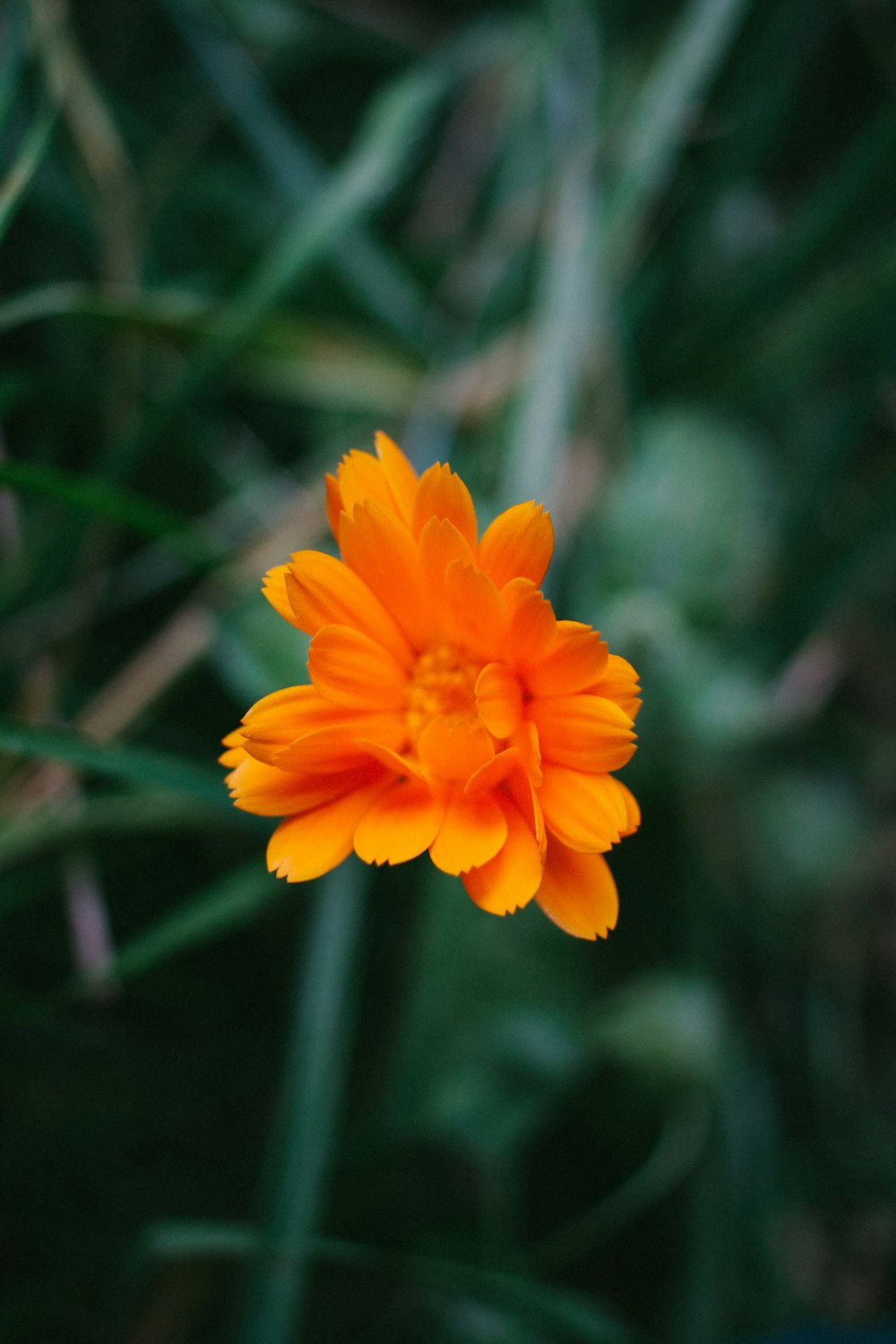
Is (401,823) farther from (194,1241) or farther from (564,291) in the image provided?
(564,291)

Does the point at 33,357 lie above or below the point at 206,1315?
above

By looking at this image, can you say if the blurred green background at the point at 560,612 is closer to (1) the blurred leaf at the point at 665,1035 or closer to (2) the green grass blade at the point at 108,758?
(1) the blurred leaf at the point at 665,1035

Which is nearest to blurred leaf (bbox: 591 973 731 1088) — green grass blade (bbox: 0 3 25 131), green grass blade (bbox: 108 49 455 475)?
green grass blade (bbox: 108 49 455 475)

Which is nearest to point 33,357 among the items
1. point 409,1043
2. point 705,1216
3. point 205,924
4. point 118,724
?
point 118,724

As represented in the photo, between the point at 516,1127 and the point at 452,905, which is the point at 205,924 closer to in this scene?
the point at 452,905

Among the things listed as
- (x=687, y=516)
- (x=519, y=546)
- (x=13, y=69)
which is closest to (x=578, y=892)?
(x=519, y=546)

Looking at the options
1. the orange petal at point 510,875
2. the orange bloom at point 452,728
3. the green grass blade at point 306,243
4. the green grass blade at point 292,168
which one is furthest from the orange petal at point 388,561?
the green grass blade at point 292,168
